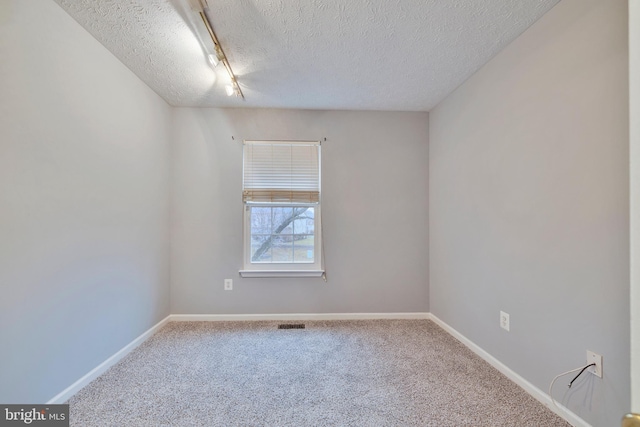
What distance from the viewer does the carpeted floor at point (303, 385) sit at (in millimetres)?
1517

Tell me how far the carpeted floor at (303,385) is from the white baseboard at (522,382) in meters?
0.04

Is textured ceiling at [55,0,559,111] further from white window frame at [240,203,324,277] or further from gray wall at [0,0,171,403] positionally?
white window frame at [240,203,324,277]

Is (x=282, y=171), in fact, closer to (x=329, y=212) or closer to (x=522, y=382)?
(x=329, y=212)

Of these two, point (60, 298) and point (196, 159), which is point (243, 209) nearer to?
point (196, 159)

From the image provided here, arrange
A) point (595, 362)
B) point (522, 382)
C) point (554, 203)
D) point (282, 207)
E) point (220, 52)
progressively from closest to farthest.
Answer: point (595, 362)
point (554, 203)
point (522, 382)
point (220, 52)
point (282, 207)

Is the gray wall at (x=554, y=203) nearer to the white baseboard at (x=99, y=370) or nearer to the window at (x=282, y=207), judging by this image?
the window at (x=282, y=207)

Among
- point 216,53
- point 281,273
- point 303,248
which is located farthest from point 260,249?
point 216,53

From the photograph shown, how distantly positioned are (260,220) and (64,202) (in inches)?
63.9

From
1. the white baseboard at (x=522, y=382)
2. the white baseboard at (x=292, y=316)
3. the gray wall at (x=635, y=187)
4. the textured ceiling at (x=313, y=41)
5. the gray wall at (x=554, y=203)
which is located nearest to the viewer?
the gray wall at (x=635, y=187)

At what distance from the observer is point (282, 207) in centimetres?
299

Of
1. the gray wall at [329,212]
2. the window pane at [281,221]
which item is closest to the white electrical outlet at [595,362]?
the gray wall at [329,212]

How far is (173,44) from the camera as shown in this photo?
1.88 metres

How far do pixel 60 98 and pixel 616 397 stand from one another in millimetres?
3367

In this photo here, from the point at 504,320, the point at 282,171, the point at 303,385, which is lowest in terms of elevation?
the point at 303,385
